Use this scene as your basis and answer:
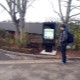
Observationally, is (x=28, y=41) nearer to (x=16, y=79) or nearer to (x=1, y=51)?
(x=1, y=51)

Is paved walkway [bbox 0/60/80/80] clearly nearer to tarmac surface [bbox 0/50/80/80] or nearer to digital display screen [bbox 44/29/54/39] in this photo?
tarmac surface [bbox 0/50/80/80]

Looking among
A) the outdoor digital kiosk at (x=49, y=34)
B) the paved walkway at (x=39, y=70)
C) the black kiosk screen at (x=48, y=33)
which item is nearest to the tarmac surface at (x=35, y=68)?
the paved walkway at (x=39, y=70)

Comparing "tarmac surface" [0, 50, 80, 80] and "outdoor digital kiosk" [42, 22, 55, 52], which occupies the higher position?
"outdoor digital kiosk" [42, 22, 55, 52]

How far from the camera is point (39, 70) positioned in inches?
399

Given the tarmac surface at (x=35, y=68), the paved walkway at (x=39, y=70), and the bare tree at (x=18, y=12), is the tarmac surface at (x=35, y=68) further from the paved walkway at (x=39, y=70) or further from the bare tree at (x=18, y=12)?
the bare tree at (x=18, y=12)

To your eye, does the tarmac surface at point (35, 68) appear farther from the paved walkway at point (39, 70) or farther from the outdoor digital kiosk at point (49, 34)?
the outdoor digital kiosk at point (49, 34)

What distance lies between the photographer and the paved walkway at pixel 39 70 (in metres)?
9.02

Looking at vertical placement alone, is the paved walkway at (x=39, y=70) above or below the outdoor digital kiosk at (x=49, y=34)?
below

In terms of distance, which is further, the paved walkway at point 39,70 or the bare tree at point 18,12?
the bare tree at point 18,12

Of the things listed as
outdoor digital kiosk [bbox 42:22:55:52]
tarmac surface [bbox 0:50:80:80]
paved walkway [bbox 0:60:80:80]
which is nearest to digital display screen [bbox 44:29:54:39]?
outdoor digital kiosk [bbox 42:22:55:52]

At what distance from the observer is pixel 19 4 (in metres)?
17.1

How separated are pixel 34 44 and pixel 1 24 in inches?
432

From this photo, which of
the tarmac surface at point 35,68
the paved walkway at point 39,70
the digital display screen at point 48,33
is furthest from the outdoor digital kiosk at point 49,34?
the paved walkway at point 39,70

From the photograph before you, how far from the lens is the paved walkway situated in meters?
9.02
